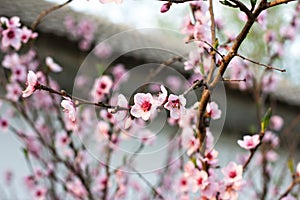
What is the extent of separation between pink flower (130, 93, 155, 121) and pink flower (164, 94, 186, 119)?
1.4 inches

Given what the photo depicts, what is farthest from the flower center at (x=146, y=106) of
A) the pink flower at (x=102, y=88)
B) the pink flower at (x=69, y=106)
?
the pink flower at (x=102, y=88)

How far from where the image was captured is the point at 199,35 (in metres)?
1.36

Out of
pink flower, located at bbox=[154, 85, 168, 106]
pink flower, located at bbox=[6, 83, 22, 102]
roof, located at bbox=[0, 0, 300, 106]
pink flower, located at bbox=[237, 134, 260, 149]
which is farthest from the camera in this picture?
roof, located at bbox=[0, 0, 300, 106]

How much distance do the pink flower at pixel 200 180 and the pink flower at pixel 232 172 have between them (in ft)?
0.20

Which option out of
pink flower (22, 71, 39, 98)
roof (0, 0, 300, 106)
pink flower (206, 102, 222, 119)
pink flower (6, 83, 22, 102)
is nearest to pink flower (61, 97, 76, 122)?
pink flower (22, 71, 39, 98)

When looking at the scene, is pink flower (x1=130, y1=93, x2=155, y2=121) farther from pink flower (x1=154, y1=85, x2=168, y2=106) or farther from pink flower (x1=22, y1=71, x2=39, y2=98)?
pink flower (x1=22, y1=71, x2=39, y2=98)

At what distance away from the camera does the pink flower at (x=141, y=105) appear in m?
0.93

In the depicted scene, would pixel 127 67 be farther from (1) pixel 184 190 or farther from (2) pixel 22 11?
(1) pixel 184 190

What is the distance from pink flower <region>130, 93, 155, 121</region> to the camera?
3.04 feet

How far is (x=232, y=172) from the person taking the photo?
4.15ft

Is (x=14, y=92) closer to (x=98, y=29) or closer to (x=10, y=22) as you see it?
(x=10, y=22)

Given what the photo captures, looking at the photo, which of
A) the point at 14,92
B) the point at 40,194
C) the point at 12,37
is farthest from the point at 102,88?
the point at 40,194

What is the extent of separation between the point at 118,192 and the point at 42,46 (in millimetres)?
1310

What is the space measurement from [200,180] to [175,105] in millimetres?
373
